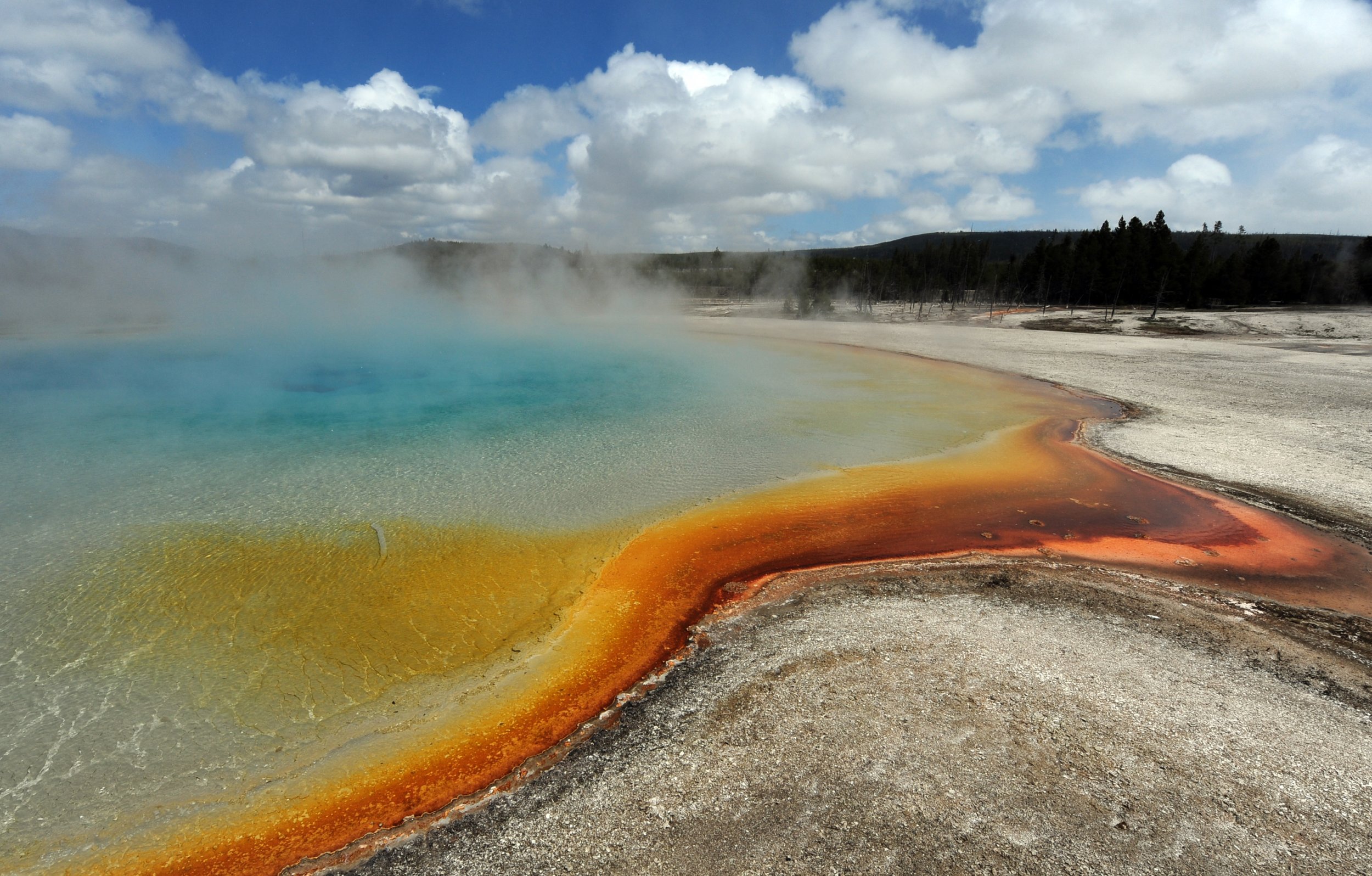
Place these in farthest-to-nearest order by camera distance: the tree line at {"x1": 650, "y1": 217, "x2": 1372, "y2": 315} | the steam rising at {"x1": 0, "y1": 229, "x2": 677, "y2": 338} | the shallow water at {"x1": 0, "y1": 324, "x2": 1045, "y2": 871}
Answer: the tree line at {"x1": 650, "y1": 217, "x2": 1372, "y2": 315} → the steam rising at {"x1": 0, "y1": 229, "x2": 677, "y2": 338} → the shallow water at {"x1": 0, "y1": 324, "x2": 1045, "y2": 871}

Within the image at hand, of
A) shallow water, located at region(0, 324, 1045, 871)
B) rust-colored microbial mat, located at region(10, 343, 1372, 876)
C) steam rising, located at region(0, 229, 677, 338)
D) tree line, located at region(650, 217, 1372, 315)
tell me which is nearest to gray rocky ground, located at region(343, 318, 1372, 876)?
rust-colored microbial mat, located at region(10, 343, 1372, 876)

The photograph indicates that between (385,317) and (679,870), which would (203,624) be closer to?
(679,870)

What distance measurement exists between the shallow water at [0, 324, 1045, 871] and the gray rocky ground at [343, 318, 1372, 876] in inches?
63.0

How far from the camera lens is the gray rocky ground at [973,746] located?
306 centimetres

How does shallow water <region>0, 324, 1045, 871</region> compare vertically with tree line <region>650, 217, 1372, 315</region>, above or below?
below

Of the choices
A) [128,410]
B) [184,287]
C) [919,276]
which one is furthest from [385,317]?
[919,276]

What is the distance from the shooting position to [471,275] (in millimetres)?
60719

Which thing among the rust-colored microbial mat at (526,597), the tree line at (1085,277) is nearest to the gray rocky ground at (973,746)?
the rust-colored microbial mat at (526,597)

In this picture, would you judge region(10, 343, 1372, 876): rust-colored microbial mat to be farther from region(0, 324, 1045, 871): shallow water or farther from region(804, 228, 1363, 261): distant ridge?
region(804, 228, 1363, 261): distant ridge

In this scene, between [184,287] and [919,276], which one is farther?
[919,276]

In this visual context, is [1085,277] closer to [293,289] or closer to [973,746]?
[973,746]

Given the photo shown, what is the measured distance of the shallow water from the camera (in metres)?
3.92

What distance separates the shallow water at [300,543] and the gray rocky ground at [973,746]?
1601 mm

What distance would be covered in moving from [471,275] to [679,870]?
64279mm
